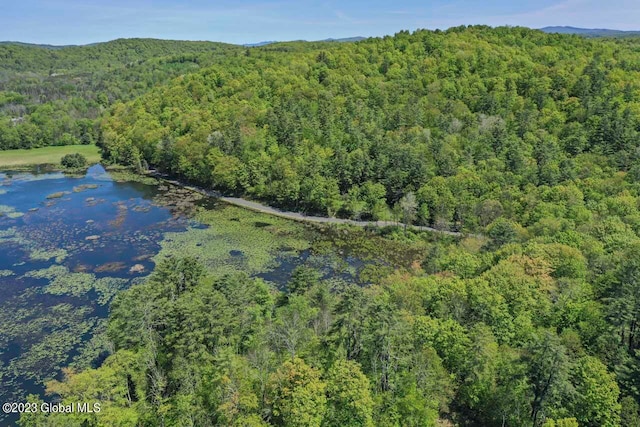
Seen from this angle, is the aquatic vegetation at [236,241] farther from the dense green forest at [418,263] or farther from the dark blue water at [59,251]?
the dense green forest at [418,263]

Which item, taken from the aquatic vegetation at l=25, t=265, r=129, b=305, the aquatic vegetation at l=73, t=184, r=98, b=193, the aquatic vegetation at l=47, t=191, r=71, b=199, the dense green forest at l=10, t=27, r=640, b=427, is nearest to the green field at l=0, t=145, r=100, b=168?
the dense green forest at l=10, t=27, r=640, b=427

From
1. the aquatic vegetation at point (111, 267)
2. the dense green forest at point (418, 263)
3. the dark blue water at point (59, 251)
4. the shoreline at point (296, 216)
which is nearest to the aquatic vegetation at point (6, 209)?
the dark blue water at point (59, 251)

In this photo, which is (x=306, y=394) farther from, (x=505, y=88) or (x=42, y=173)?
(x=42, y=173)

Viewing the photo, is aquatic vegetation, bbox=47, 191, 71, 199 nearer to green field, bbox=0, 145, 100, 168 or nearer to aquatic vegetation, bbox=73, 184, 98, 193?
aquatic vegetation, bbox=73, 184, 98, 193

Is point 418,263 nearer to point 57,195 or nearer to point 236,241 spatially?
point 236,241

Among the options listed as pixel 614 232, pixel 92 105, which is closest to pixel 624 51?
pixel 614 232

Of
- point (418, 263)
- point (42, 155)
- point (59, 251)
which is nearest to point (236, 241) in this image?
point (59, 251)
